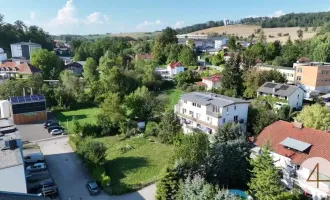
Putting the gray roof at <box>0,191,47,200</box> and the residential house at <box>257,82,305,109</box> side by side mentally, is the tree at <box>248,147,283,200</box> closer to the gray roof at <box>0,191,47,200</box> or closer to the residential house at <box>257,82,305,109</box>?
the gray roof at <box>0,191,47,200</box>

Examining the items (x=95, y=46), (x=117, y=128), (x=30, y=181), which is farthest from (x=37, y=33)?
(x=30, y=181)

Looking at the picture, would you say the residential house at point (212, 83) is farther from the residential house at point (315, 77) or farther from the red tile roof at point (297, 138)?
the red tile roof at point (297, 138)

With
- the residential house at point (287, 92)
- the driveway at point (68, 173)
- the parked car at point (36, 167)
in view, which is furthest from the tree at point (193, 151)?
the residential house at point (287, 92)

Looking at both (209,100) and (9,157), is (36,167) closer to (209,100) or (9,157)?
(9,157)

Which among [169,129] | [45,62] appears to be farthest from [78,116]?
[45,62]

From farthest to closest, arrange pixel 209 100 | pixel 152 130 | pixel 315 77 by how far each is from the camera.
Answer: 1. pixel 315 77
2. pixel 152 130
3. pixel 209 100

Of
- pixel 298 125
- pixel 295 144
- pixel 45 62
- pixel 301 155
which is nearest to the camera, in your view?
pixel 301 155

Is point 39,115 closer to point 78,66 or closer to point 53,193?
point 53,193
